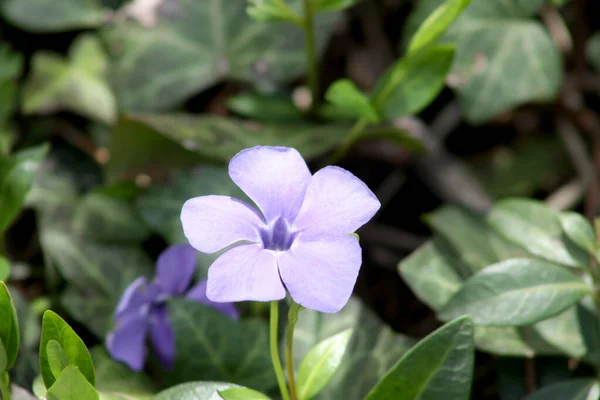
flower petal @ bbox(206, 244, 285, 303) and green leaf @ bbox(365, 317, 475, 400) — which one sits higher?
flower petal @ bbox(206, 244, 285, 303)

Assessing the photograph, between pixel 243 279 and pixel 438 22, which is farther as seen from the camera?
pixel 438 22

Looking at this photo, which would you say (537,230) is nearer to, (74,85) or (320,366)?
(320,366)

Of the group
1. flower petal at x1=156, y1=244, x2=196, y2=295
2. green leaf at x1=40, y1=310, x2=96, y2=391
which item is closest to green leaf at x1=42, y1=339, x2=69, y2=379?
green leaf at x1=40, y1=310, x2=96, y2=391

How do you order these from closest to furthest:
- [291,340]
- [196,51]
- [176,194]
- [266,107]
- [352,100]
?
[291,340]
[352,100]
[176,194]
[266,107]
[196,51]

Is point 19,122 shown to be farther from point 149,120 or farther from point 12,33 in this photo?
point 149,120

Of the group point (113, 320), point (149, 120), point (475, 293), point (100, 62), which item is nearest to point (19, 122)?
point (100, 62)

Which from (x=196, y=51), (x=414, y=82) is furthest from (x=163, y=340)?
(x=196, y=51)

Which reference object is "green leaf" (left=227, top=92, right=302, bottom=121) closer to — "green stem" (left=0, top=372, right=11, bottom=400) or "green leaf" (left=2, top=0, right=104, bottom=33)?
"green leaf" (left=2, top=0, right=104, bottom=33)
